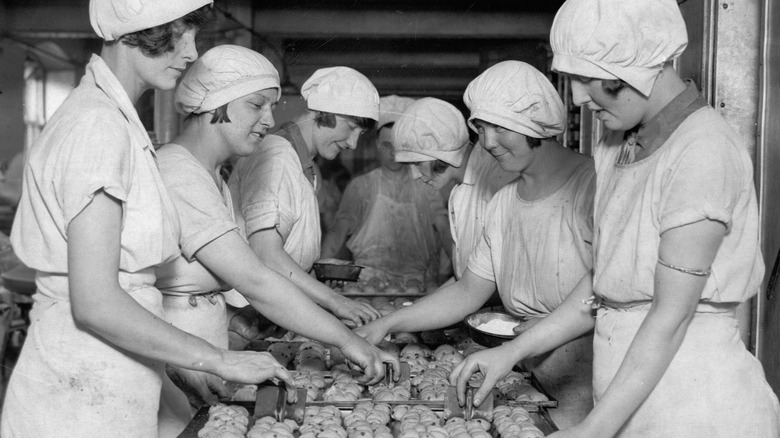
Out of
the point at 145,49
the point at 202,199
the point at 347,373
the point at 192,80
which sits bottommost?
the point at 347,373

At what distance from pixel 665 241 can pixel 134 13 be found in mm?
1353

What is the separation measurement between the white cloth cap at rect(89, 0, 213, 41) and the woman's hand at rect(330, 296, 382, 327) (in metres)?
1.66

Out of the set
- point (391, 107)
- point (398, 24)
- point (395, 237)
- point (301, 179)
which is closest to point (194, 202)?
point (301, 179)

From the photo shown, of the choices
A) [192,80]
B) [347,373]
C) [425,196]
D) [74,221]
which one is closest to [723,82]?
[347,373]

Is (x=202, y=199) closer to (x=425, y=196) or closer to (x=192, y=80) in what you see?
(x=192, y=80)

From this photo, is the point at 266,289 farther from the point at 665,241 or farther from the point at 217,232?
the point at 665,241

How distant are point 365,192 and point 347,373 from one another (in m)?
3.41

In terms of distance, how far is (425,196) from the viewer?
19.9 ft

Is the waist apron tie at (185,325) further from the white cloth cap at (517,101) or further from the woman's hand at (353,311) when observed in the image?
the white cloth cap at (517,101)

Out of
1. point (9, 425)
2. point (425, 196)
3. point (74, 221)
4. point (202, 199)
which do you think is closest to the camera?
point (74, 221)

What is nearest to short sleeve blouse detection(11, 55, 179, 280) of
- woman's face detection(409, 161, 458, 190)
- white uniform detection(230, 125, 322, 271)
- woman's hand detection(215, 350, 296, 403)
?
woman's hand detection(215, 350, 296, 403)

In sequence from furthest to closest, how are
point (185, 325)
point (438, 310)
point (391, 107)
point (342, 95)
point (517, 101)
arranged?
point (391, 107) → point (342, 95) → point (438, 310) → point (517, 101) → point (185, 325)

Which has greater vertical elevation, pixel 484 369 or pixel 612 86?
pixel 612 86

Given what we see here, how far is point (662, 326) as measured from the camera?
5.53 feet
